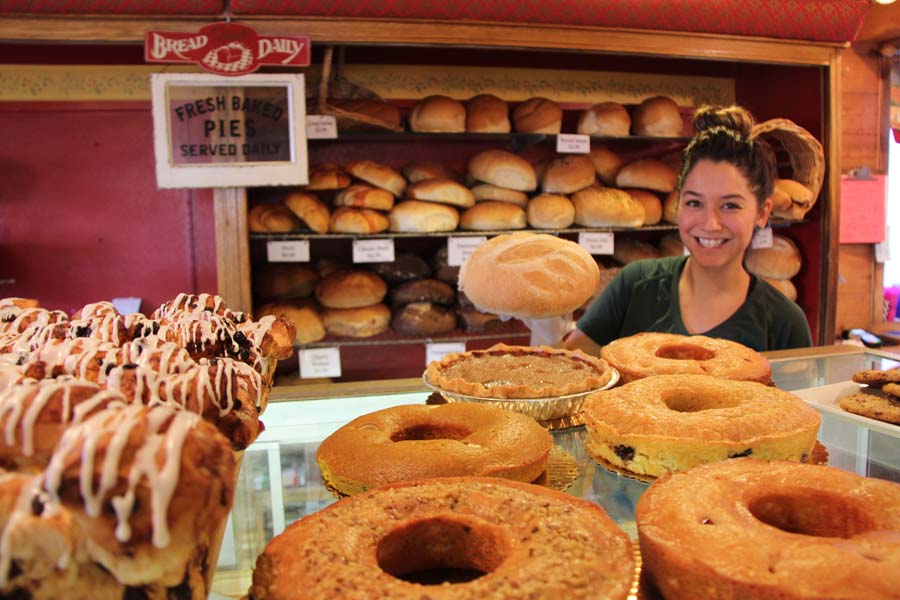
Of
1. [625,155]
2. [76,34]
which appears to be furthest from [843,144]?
[76,34]

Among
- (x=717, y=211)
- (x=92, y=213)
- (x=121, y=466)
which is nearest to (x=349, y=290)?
(x=92, y=213)

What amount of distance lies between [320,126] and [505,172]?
1212mm

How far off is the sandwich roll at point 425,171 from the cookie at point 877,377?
2.90 meters

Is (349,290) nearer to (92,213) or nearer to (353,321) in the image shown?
(353,321)

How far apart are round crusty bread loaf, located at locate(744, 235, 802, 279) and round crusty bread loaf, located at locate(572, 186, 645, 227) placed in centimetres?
100

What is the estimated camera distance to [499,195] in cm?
421

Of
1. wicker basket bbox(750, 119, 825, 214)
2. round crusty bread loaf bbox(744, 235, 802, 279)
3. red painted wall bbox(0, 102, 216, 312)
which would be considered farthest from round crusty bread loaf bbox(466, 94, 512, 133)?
round crusty bread loaf bbox(744, 235, 802, 279)

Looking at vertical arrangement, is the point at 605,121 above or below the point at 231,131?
above

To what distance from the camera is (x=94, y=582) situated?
0.62 m

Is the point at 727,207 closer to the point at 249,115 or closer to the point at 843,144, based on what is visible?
the point at 249,115

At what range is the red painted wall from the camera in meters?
4.13

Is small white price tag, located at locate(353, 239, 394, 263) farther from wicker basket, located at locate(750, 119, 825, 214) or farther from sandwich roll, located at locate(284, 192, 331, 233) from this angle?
wicker basket, located at locate(750, 119, 825, 214)

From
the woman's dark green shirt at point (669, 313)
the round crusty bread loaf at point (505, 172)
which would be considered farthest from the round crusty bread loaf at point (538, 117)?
the woman's dark green shirt at point (669, 313)

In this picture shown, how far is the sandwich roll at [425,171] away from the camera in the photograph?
13.8ft
